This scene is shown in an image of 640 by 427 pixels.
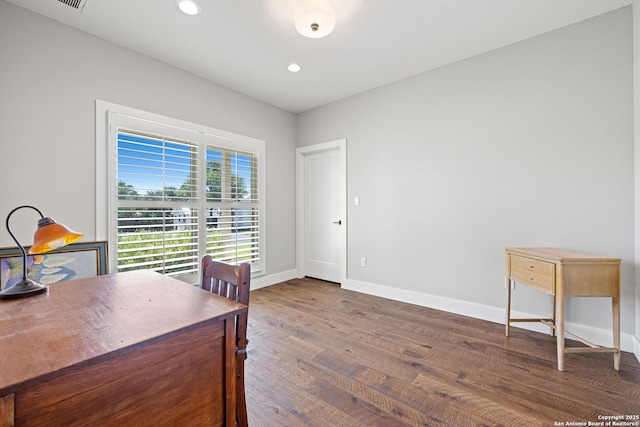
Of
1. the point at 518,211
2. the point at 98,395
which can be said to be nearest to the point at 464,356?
the point at 518,211

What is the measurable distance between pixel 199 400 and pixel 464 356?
1.93 metres

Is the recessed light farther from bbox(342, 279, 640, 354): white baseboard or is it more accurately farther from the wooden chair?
bbox(342, 279, 640, 354): white baseboard

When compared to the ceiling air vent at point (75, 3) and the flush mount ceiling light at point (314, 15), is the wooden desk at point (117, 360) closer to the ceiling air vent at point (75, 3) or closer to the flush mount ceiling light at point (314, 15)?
the flush mount ceiling light at point (314, 15)

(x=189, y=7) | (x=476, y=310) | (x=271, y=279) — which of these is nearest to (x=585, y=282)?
(x=476, y=310)

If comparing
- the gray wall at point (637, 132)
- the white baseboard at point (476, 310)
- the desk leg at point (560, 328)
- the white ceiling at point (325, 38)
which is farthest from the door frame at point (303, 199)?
the gray wall at point (637, 132)

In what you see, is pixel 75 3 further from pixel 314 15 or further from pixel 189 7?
pixel 314 15

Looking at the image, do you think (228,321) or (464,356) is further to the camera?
(464,356)

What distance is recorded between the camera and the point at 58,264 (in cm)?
224

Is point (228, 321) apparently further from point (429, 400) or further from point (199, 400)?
point (429, 400)

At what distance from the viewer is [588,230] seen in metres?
2.27

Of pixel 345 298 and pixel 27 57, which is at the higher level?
pixel 27 57

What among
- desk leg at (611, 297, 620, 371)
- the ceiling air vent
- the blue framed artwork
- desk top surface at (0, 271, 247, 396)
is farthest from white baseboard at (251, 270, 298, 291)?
desk leg at (611, 297, 620, 371)

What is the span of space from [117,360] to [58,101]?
8.38ft

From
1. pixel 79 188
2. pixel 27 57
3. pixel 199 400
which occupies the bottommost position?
pixel 199 400
